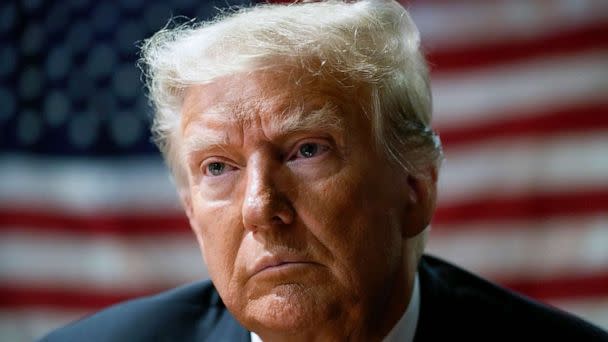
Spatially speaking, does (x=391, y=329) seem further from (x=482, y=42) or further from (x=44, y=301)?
(x=44, y=301)

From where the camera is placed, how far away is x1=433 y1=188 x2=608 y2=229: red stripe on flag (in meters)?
2.80

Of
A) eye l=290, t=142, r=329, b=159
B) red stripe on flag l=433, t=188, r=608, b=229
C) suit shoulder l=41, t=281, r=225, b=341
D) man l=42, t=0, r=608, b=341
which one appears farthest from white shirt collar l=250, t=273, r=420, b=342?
red stripe on flag l=433, t=188, r=608, b=229

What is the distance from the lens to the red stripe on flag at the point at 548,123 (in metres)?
2.76

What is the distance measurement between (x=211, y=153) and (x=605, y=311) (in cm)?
169

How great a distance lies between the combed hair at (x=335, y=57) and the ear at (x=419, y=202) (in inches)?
0.9

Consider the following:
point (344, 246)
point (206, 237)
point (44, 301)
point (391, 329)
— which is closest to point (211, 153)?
point (206, 237)

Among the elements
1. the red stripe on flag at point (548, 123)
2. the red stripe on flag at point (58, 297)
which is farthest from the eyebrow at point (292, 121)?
the red stripe on flag at point (58, 297)

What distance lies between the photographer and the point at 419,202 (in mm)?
1740

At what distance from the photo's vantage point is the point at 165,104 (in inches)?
70.4

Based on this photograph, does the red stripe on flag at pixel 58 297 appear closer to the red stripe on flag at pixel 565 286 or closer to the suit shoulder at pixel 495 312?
the red stripe on flag at pixel 565 286

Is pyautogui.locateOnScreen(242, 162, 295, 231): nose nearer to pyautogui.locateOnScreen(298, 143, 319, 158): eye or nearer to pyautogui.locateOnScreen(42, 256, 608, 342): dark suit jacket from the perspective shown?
pyautogui.locateOnScreen(298, 143, 319, 158): eye

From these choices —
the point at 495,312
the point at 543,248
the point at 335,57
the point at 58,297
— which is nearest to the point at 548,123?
the point at 543,248

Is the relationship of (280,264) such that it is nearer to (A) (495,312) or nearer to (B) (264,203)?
(B) (264,203)

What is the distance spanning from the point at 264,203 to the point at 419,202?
14.6 inches
